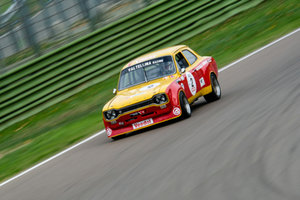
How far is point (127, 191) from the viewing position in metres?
6.09

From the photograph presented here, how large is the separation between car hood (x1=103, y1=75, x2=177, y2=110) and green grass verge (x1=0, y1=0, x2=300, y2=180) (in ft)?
4.44

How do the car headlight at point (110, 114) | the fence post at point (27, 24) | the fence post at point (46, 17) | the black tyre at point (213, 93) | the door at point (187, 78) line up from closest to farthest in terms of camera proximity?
the car headlight at point (110, 114), the door at point (187, 78), the black tyre at point (213, 93), the fence post at point (27, 24), the fence post at point (46, 17)

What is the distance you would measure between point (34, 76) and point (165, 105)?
6702 millimetres

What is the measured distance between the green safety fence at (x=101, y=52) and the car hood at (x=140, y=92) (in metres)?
5.33

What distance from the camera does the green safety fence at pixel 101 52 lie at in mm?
14984

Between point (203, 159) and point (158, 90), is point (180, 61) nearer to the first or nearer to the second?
point (158, 90)

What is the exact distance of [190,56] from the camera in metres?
11.5

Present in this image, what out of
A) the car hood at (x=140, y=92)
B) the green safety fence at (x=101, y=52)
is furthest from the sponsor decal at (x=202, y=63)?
the green safety fence at (x=101, y=52)

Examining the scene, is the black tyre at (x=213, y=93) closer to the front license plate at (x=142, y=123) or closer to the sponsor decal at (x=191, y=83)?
the sponsor decal at (x=191, y=83)

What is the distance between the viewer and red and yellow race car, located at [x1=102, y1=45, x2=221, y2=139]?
9.63 metres

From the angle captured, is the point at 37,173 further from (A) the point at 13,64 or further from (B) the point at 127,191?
(A) the point at 13,64

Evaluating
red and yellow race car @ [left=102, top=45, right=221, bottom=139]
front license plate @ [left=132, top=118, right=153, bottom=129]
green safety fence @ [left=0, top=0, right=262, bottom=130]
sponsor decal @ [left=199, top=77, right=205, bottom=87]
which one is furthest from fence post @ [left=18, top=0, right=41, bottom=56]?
front license plate @ [left=132, top=118, right=153, bottom=129]

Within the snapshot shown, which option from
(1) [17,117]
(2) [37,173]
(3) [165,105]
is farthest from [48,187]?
(1) [17,117]

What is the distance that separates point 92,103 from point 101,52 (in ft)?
7.78
